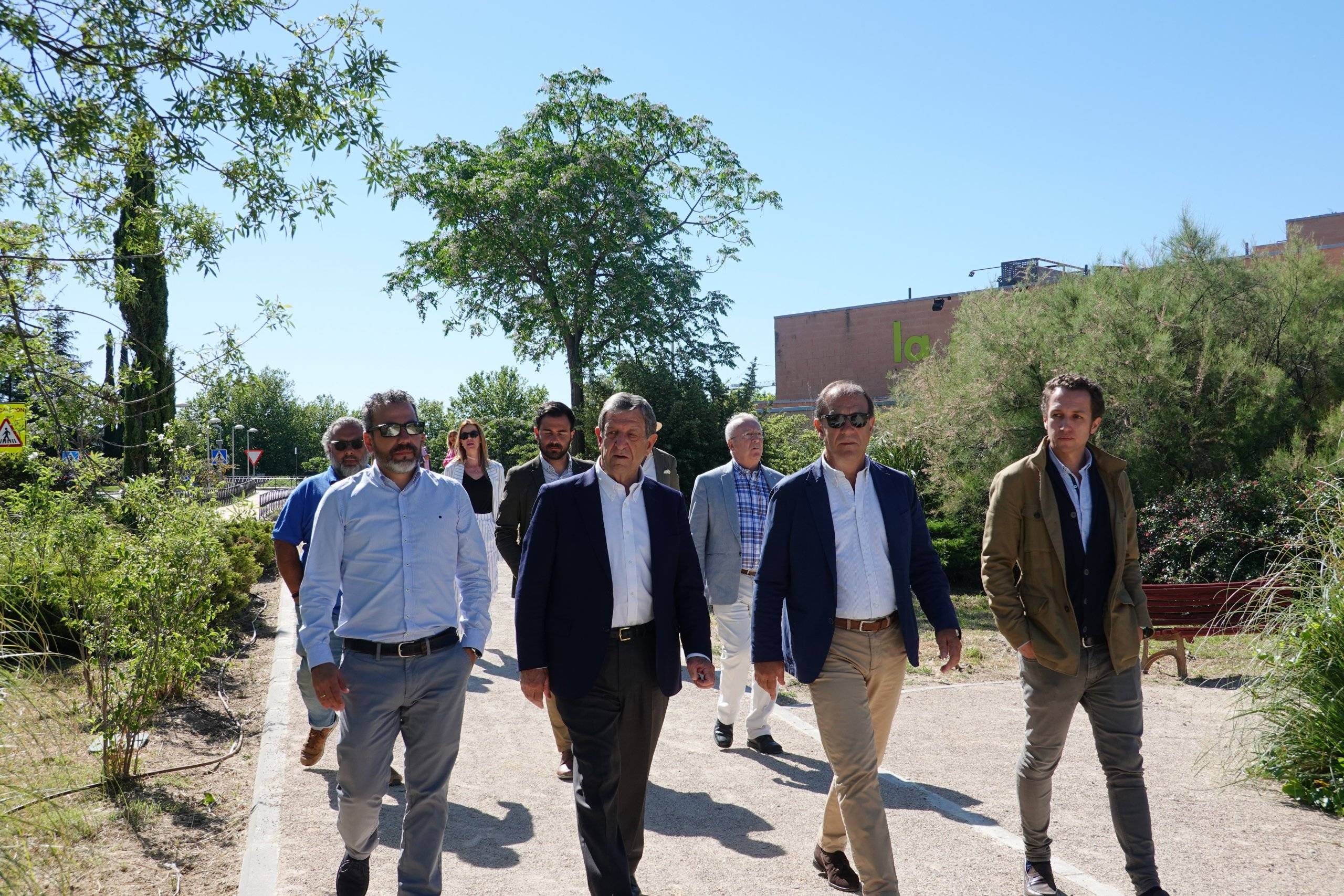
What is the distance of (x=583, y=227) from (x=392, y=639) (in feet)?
95.1

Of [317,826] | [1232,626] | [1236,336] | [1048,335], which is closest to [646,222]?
[1048,335]

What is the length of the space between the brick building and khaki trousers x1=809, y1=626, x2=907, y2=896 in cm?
4224

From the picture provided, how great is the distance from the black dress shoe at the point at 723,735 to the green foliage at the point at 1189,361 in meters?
10.0

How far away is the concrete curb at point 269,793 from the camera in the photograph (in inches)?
189

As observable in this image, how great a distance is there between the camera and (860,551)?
4.56 meters

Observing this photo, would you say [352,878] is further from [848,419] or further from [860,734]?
[848,419]

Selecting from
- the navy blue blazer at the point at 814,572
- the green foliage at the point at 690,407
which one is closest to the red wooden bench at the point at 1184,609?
the navy blue blazer at the point at 814,572

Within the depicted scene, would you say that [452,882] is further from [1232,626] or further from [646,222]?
[646,222]

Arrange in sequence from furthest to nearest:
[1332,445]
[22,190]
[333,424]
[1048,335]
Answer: [1048,335] < [1332,445] < [22,190] < [333,424]

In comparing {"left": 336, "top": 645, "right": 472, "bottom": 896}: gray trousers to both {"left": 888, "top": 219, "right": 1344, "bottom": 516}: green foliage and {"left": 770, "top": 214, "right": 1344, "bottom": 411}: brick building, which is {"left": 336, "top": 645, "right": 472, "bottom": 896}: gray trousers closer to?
{"left": 888, "top": 219, "right": 1344, "bottom": 516}: green foliage

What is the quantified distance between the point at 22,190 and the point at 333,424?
8.06 feet

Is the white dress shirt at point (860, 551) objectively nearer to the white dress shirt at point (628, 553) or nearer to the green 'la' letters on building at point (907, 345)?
the white dress shirt at point (628, 553)

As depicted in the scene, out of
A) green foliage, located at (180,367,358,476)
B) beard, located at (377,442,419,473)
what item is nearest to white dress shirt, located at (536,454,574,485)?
beard, located at (377,442,419,473)

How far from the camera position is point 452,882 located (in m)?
4.79
